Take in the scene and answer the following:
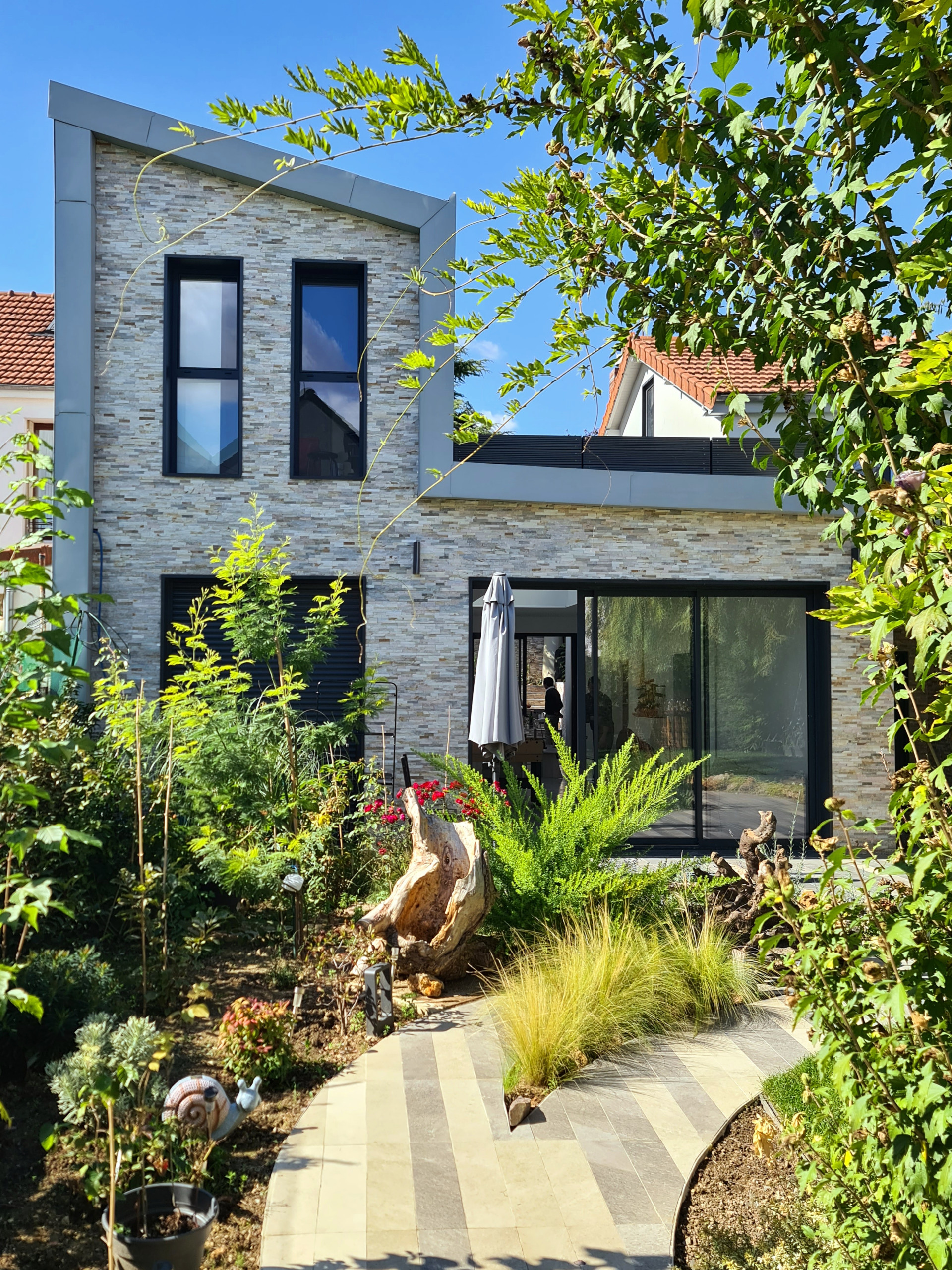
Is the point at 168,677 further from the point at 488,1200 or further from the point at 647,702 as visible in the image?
the point at 488,1200

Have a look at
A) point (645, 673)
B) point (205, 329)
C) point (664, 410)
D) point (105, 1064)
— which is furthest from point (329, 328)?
point (105, 1064)

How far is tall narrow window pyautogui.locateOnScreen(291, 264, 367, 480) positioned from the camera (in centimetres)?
916

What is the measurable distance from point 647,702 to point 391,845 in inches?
148

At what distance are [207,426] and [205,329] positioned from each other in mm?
961

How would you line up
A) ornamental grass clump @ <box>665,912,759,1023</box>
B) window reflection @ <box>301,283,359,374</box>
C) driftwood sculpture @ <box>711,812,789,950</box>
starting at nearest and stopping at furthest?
1. ornamental grass clump @ <box>665,912,759,1023</box>
2. driftwood sculpture @ <box>711,812,789,950</box>
3. window reflection @ <box>301,283,359,374</box>

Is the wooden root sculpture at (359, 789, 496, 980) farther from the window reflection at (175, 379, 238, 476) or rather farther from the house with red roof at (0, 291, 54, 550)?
the house with red roof at (0, 291, 54, 550)

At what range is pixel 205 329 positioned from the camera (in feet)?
30.2

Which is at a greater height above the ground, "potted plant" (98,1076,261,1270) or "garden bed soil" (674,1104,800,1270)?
"potted plant" (98,1076,261,1270)

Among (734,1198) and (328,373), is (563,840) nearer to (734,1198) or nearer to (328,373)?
(734,1198)

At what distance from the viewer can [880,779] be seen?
31.1 ft

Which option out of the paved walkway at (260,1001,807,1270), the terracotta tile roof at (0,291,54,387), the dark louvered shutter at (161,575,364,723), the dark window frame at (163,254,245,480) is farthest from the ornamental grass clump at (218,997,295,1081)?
the terracotta tile roof at (0,291,54,387)

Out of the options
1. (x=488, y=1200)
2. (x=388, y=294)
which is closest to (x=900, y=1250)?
(x=488, y=1200)

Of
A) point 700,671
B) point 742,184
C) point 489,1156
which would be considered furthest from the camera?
point 700,671

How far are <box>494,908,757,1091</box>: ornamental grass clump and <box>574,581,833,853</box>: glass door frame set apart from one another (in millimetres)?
3940
